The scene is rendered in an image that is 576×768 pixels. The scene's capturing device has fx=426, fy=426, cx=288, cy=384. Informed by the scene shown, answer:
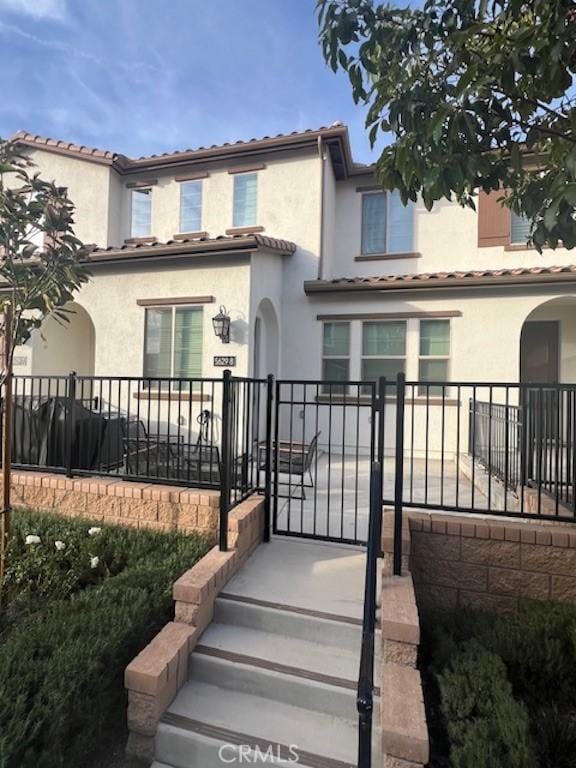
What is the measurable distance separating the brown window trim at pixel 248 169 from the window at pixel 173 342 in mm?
4002

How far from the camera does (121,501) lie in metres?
4.40

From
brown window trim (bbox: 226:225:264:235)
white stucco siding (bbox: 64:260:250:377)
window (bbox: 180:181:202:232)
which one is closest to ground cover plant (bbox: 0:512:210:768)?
white stucco siding (bbox: 64:260:250:377)

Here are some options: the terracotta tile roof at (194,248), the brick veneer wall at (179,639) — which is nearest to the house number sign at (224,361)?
the terracotta tile roof at (194,248)

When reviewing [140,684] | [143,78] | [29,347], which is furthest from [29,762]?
[143,78]

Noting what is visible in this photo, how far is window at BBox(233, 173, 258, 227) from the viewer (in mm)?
9898

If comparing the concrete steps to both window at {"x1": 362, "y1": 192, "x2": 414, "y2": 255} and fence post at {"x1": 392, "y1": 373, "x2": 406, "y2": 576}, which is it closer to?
fence post at {"x1": 392, "y1": 373, "x2": 406, "y2": 576}

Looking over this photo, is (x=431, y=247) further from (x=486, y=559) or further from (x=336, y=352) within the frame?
(x=486, y=559)

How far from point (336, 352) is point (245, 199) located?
14.0 ft

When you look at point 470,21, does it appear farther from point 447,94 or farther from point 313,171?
point 313,171

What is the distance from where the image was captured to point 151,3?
7086 mm

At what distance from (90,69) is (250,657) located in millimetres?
11929

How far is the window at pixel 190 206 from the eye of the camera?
1038cm

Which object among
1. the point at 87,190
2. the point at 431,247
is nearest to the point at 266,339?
the point at 431,247

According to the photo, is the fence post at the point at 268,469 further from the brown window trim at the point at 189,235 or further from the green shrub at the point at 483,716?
the brown window trim at the point at 189,235
